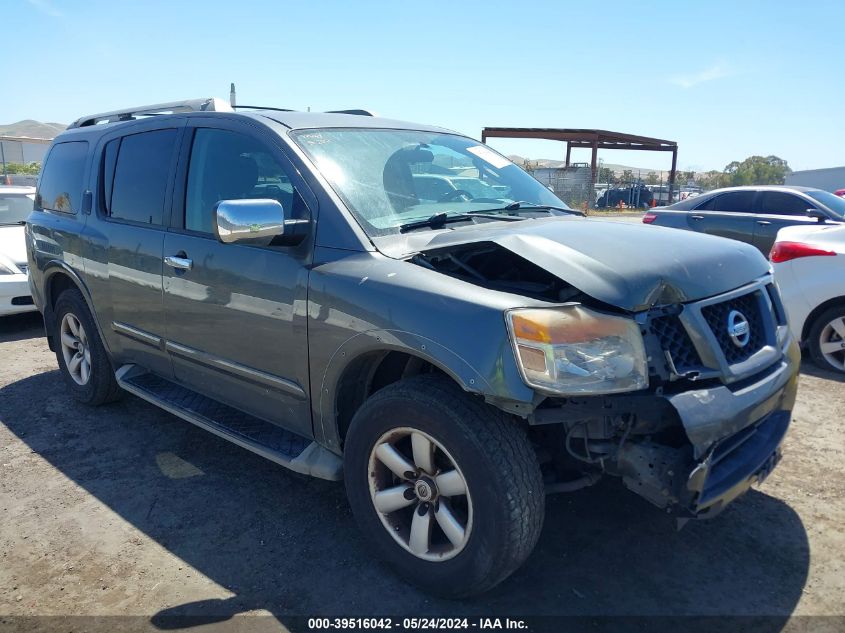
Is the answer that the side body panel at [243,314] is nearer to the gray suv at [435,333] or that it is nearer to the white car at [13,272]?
the gray suv at [435,333]

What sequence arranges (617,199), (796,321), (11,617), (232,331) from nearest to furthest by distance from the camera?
(11,617) → (232,331) → (796,321) → (617,199)

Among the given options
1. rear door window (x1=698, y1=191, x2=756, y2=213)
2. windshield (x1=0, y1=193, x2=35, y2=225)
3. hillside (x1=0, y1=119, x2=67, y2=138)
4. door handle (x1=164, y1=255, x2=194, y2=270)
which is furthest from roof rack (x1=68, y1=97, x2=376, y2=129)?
hillside (x1=0, y1=119, x2=67, y2=138)

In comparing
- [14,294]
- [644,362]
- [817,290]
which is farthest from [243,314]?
[14,294]

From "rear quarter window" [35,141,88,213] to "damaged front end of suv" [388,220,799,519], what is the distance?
10.3ft

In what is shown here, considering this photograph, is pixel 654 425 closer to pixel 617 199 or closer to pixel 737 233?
pixel 737 233

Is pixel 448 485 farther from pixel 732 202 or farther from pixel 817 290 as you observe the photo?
pixel 732 202

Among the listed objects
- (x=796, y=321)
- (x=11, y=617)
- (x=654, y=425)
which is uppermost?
(x=654, y=425)

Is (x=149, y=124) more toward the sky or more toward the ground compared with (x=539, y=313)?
more toward the sky

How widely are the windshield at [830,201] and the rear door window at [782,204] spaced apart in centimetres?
27

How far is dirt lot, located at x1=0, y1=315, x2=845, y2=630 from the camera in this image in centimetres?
266

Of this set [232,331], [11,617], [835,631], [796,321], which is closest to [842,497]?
[835,631]

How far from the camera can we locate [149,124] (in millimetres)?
4109

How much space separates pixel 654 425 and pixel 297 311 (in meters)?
1.56

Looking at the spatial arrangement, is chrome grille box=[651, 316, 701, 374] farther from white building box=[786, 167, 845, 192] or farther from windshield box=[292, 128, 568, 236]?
white building box=[786, 167, 845, 192]
